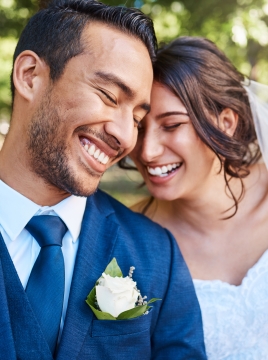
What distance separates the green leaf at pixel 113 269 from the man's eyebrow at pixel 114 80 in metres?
0.92

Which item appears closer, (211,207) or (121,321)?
(121,321)

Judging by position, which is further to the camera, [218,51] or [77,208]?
[218,51]

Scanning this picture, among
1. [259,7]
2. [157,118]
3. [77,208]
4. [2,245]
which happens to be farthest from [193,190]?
[259,7]

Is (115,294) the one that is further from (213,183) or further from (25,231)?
(213,183)

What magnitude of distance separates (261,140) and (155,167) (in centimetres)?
88

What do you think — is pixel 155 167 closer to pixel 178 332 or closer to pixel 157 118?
pixel 157 118

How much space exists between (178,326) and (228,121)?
1572mm

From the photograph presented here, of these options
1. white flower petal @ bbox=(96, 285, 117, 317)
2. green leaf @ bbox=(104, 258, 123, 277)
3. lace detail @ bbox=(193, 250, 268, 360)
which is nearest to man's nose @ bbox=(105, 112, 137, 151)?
green leaf @ bbox=(104, 258, 123, 277)

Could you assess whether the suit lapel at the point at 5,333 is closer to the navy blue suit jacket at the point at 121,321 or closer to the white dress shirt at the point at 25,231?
the navy blue suit jacket at the point at 121,321

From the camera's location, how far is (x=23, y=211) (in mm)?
2748

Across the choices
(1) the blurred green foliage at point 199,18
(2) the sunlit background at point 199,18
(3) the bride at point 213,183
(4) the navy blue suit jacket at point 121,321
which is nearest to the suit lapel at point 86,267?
(4) the navy blue suit jacket at point 121,321

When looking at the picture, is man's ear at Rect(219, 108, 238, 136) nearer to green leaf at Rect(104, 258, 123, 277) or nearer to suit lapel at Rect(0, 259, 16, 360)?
green leaf at Rect(104, 258, 123, 277)

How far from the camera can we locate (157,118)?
341 centimetres

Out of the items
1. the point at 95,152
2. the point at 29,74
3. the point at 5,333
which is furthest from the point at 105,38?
the point at 5,333
